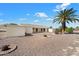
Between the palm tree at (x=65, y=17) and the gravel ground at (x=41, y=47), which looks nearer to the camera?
the gravel ground at (x=41, y=47)

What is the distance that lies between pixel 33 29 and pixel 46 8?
178 centimetres

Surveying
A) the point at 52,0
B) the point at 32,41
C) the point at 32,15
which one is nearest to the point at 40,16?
the point at 32,15

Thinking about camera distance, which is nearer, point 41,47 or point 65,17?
point 41,47

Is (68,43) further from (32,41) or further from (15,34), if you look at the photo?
(15,34)

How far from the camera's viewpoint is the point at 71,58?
6.21 m

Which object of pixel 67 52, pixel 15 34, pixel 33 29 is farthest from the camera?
pixel 15 34

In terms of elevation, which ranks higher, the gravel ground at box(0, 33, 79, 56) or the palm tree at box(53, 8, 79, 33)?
the palm tree at box(53, 8, 79, 33)

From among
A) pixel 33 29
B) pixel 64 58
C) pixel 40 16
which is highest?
pixel 40 16

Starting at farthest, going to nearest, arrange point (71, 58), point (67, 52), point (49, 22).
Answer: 1. point (49, 22)
2. point (67, 52)
3. point (71, 58)

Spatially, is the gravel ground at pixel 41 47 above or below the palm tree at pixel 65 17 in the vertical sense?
below

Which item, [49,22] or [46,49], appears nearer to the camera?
[46,49]

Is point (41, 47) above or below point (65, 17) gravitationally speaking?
below

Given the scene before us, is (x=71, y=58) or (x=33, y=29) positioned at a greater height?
(x=33, y=29)

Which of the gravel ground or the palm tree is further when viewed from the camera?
the palm tree
